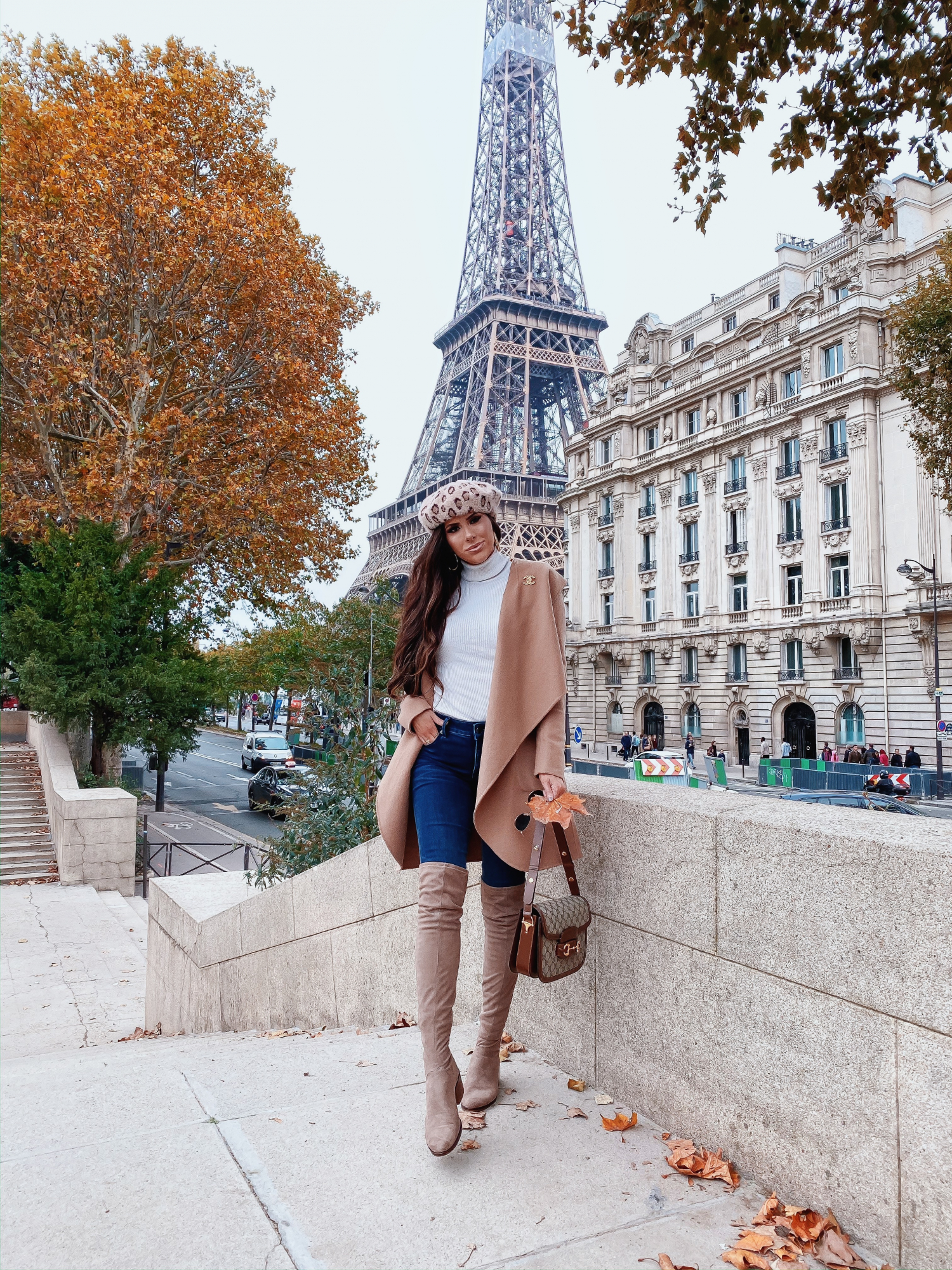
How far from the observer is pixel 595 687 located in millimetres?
47156

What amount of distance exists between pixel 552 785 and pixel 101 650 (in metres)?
14.5

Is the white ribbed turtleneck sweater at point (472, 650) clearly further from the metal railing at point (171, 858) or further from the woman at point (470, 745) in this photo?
the metal railing at point (171, 858)

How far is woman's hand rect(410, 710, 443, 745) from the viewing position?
2566mm

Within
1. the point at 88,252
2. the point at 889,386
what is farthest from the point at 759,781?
the point at 88,252

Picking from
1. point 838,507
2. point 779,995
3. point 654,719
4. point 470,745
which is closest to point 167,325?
point 470,745

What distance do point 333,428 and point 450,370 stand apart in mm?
51694

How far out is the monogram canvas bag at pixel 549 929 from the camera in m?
2.39

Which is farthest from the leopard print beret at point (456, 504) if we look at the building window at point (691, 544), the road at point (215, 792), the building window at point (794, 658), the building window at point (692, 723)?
the building window at point (691, 544)

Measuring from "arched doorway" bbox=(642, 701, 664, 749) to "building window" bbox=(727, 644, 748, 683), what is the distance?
5.12 m

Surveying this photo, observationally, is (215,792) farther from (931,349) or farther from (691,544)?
(691,544)

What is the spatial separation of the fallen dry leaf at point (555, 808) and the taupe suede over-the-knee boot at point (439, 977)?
27 cm

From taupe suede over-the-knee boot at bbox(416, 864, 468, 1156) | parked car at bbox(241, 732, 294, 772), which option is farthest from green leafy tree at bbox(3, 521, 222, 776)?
taupe suede over-the-knee boot at bbox(416, 864, 468, 1156)

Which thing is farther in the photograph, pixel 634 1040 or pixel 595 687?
pixel 595 687

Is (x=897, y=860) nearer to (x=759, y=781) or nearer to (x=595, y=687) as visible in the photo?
(x=759, y=781)
